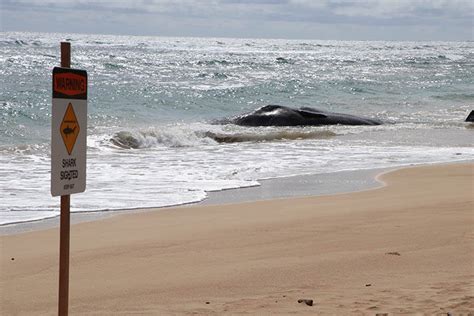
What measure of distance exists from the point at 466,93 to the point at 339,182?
89.7 feet

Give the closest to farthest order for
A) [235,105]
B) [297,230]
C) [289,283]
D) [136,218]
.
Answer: [289,283] → [297,230] → [136,218] → [235,105]

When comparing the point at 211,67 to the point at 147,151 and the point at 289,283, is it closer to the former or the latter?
the point at 147,151

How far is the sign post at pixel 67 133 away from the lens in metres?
3.92

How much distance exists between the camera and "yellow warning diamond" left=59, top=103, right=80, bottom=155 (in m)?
3.98

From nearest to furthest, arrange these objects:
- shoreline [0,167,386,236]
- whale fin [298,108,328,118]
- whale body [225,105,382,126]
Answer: shoreline [0,167,386,236] → whale body [225,105,382,126] → whale fin [298,108,328,118]

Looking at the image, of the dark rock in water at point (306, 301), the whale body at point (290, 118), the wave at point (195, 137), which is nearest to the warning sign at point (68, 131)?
the dark rock in water at point (306, 301)

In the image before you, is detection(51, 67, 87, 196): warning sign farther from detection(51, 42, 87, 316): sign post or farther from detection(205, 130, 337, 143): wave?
detection(205, 130, 337, 143): wave

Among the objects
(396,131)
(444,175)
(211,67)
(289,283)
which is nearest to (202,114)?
(396,131)

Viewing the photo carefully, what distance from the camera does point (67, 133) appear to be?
4012 millimetres

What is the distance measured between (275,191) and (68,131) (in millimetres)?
7064

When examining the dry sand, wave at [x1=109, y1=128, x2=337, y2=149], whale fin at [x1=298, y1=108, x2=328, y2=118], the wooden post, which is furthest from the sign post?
whale fin at [x1=298, y1=108, x2=328, y2=118]

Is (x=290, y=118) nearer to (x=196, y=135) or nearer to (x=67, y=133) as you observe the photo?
(x=196, y=135)

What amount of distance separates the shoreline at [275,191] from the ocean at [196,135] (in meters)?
0.21

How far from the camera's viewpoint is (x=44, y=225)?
8.27 m
